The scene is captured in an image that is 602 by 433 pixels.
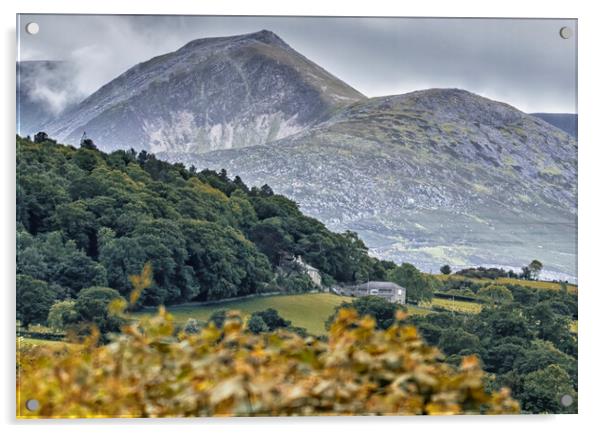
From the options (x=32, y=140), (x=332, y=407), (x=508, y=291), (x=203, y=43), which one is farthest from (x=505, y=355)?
(x=332, y=407)

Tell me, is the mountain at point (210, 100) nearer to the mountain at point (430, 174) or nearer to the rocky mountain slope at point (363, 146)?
the rocky mountain slope at point (363, 146)

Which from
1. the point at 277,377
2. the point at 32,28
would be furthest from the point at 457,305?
the point at 277,377

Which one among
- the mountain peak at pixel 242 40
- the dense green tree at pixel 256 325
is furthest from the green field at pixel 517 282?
the mountain peak at pixel 242 40

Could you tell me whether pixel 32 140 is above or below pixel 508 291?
above

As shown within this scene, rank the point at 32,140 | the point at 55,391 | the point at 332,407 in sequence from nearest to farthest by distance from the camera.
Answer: the point at 332,407 → the point at 55,391 → the point at 32,140
